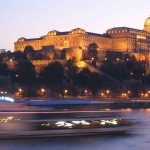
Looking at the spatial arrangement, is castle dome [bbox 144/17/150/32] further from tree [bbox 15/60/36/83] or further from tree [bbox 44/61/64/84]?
tree [bbox 15/60/36/83]

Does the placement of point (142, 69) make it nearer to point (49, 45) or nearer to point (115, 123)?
point (49, 45)

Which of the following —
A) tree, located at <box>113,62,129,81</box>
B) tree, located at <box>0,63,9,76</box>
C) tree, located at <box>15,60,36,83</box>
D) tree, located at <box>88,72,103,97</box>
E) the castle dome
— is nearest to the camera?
tree, located at <box>88,72,103,97</box>

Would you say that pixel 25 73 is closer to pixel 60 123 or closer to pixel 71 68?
pixel 71 68

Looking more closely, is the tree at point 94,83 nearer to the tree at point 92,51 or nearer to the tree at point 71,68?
the tree at point 71,68

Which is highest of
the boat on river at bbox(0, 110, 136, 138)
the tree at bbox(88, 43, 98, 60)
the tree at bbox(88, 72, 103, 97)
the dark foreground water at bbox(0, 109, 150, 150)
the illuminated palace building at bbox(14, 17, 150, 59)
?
the illuminated palace building at bbox(14, 17, 150, 59)

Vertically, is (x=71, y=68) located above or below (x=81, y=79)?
above

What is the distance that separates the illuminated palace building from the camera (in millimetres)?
111562

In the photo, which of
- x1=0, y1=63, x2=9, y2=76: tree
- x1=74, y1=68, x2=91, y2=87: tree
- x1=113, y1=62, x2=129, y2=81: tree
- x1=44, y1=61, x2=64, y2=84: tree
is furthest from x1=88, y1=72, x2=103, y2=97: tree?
x1=0, y1=63, x2=9, y2=76: tree

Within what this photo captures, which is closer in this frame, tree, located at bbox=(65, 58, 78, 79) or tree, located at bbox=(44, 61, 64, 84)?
tree, located at bbox=(44, 61, 64, 84)

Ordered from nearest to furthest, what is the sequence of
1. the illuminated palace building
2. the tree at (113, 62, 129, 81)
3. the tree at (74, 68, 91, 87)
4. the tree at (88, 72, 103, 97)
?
the tree at (88, 72, 103, 97) < the tree at (74, 68, 91, 87) < the tree at (113, 62, 129, 81) < the illuminated palace building

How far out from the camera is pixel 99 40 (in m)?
115

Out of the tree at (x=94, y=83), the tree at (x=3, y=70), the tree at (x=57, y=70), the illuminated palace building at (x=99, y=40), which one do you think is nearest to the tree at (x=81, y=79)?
the tree at (x=94, y=83)

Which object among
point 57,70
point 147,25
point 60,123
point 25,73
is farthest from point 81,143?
point 147,25

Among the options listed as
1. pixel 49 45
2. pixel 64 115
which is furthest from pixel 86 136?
pixel 49 45
